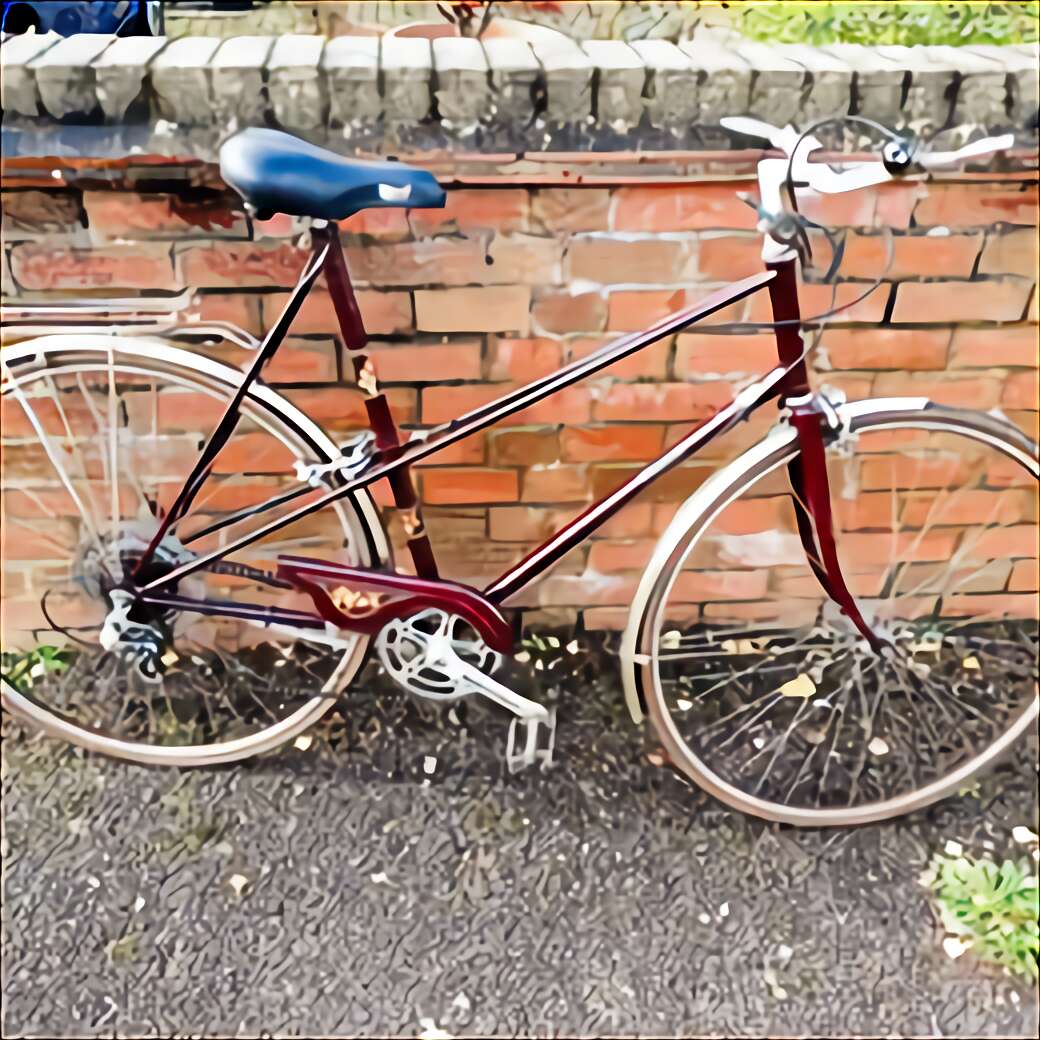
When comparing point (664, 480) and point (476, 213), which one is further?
point (664, 480)

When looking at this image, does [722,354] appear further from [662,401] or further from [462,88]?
[462,88]

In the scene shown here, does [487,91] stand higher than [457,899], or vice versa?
[487,91]

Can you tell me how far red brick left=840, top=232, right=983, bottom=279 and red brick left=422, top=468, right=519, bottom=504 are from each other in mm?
872

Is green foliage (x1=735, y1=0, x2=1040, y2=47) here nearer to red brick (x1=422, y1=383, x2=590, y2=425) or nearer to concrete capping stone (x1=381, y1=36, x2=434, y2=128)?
concrete capping stone (x1=381, y1=36, x2=434, y2=128)

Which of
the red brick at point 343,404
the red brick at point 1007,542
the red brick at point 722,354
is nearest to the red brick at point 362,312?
the red brick at point 343,404

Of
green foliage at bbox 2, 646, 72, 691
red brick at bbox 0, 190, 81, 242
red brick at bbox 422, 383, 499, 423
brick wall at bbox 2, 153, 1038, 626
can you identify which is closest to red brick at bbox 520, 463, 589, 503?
brick wall at bbox 2, 153, 1038, 626

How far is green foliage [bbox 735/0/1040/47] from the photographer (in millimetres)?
1984

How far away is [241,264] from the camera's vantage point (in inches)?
78.0

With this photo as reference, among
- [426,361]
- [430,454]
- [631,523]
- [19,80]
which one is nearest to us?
[19,80]

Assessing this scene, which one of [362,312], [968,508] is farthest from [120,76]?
[968,508]

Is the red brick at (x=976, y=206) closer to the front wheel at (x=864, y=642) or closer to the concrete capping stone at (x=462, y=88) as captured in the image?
the front wheel at (x=864, y=642)

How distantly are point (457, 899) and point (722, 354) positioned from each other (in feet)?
4.33

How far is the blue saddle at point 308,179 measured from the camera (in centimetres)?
159

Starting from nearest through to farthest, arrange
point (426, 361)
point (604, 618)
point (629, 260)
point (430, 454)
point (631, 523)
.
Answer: point (430, 454) < point (629, 260) < point (426, 361) < point (631, 523) < point (604, 618)
